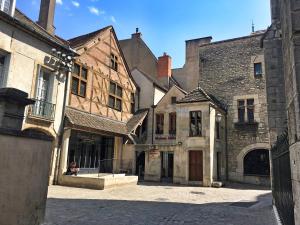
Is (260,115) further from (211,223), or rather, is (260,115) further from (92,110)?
(211,223)

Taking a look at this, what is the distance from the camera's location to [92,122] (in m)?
13.1

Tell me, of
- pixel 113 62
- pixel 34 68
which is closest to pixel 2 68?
pixel 34 68

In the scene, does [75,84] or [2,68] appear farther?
[75,84]

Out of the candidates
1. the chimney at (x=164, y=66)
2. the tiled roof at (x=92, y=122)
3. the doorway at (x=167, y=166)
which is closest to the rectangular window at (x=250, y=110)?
the doorway at (x=167, y=166)

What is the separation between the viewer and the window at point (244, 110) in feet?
55.3

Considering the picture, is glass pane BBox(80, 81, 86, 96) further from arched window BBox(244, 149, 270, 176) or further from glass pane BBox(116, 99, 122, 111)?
arched window BBox(244, 149, 270, 176)

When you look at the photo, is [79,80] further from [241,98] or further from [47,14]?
[241,98]

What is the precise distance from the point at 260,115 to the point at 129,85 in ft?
28.9

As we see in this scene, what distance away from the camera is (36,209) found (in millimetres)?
4555

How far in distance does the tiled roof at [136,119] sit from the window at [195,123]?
3449 mm

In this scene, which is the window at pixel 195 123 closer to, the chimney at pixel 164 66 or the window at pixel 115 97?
the window at pixel 115 97

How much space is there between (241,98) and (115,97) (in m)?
8.29

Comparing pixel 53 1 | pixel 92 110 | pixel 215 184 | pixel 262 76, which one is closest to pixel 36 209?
pixel 92 110

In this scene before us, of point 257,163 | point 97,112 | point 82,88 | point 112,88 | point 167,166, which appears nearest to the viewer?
point 82,88
